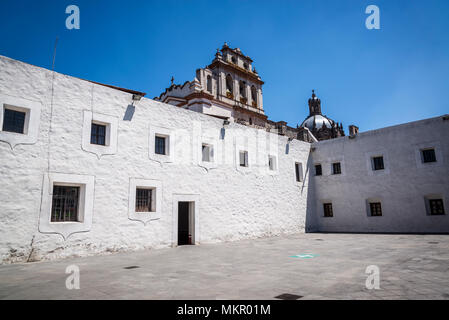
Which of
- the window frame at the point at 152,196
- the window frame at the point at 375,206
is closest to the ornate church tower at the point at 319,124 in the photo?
the window frame at the point at 375,206

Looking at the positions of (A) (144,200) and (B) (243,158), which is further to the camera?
(B) (243,158)

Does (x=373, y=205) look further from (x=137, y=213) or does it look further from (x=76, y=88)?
(x=76, y=88)

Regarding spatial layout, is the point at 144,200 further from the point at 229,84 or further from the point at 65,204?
the point at 229,84

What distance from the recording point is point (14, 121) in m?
9.02

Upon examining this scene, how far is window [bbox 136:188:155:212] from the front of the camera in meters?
11.6

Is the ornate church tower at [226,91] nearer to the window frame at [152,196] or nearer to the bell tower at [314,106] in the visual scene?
the window frame at [152,196]

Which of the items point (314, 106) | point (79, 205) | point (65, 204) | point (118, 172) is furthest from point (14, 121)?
point (314, 106)

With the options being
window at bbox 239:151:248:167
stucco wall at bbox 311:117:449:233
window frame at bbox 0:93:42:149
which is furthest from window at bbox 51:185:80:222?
stucco wall at bbox 311:117:449:233

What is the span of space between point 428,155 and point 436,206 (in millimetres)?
2917

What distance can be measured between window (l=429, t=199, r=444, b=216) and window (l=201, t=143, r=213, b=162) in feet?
42.1

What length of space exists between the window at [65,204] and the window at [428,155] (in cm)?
1806

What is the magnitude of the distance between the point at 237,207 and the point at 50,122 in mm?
9492

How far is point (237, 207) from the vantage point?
1511 centimetres
